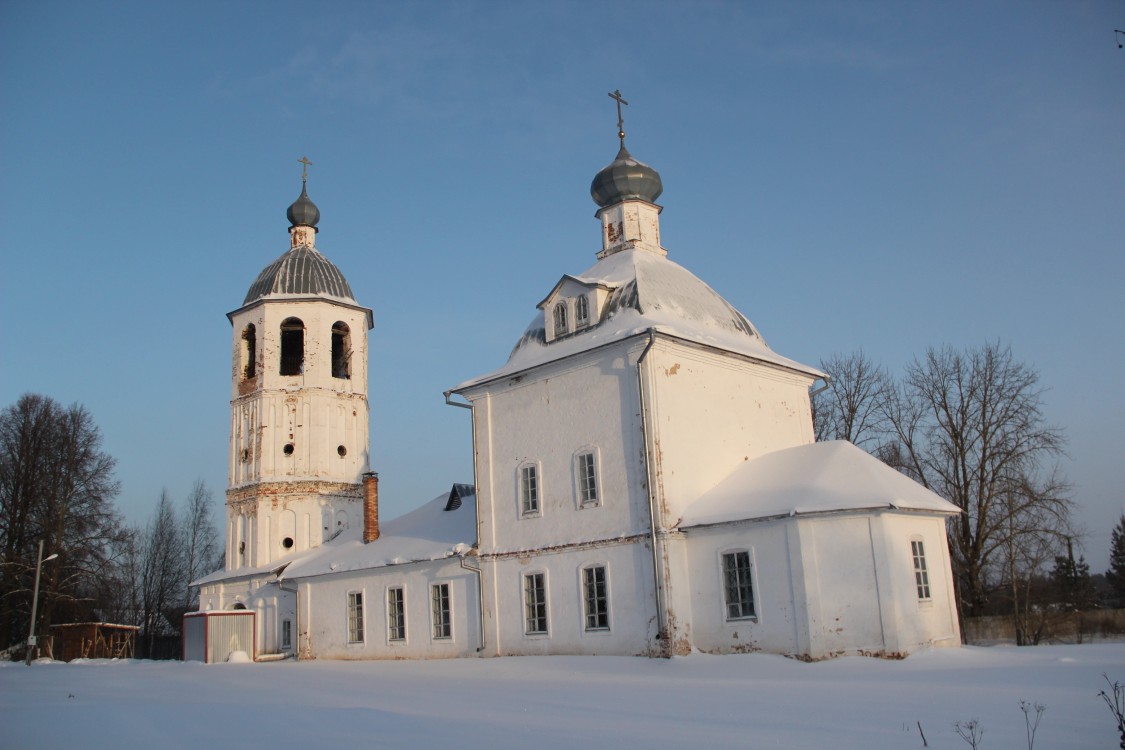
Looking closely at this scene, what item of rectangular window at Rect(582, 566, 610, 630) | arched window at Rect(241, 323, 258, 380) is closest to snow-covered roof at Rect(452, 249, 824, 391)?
rectangular window at Rect(582, 566, 610, 630)

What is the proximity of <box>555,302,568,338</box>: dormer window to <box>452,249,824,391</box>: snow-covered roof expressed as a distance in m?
0.19

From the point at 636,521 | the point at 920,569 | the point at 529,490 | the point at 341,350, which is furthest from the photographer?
the point at 341,350

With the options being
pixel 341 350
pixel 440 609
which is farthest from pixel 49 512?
pixel 440 609

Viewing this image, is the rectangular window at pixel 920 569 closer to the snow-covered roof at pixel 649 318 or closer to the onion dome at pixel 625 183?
the snow-covered roof at pixel 649 318

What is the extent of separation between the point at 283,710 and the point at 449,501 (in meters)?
14.5

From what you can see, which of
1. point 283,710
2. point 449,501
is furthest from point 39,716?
point 449,501

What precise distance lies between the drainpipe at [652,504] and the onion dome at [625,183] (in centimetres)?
574

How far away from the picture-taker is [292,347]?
29.6m

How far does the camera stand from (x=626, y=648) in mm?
16438

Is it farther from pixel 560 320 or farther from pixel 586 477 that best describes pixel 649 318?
pixel 586 477

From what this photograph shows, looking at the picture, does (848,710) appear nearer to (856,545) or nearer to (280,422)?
(856,545)

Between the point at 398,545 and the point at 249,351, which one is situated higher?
the point at 249,351

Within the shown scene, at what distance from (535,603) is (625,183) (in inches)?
367

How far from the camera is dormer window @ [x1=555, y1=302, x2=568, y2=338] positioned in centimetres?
1930
